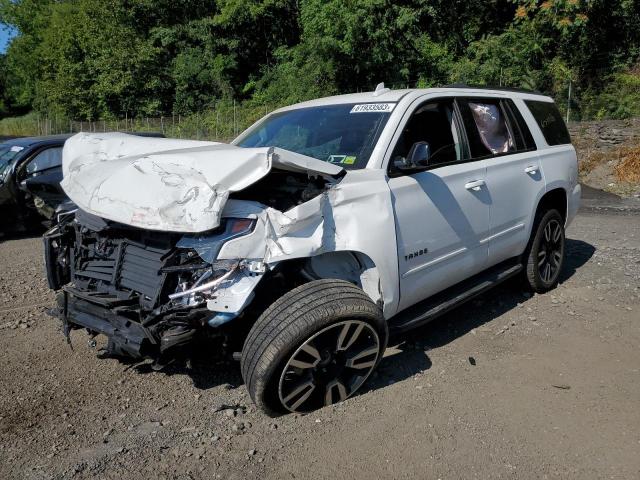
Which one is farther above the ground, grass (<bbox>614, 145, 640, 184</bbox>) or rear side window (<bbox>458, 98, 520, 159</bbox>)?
rear side window (<bbox>458, 98, 520, 159</bbox>)

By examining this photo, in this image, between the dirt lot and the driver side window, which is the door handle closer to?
the driver side window

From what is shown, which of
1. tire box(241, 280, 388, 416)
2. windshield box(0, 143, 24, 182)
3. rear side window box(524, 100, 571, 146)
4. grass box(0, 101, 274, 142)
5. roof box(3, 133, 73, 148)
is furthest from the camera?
grass box(0, 101, 274, 142)

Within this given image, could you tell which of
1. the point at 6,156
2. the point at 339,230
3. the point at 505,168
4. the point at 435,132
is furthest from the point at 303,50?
the point at 339,230

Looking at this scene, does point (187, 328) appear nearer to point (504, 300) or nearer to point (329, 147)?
point (329, 147)

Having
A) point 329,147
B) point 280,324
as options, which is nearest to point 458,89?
point 329,147

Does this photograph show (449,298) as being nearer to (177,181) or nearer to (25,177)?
(177,181)

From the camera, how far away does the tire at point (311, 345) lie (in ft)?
9.68

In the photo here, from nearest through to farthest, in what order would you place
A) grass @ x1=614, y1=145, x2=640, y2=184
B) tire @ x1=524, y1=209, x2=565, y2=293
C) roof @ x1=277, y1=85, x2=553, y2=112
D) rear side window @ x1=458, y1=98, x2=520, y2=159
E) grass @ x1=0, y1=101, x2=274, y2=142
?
roof @ x1=277, y1=85, x2=553, y2=112
rear side window @ x1=458, y1=98, x2=520, y2=159
tire @ x1=524, y1=209, x2=565, y2=293
grass @ x1=614, y1=145, x2=640, y2=184
grass @ x1=0, y1=101, x2=274, y2=142

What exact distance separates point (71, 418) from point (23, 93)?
199 ft

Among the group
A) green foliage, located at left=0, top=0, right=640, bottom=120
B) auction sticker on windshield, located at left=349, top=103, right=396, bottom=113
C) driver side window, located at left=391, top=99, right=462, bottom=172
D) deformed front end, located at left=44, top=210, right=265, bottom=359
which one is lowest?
deformed front end, located at left=44, top=210, right=265, bottom=359

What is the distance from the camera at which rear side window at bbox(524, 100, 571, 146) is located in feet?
17.2

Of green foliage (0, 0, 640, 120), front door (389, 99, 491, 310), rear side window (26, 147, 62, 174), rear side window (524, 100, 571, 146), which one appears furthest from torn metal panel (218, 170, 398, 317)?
green foliage (0, 0, 640, 120)

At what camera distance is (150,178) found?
311 centimetres

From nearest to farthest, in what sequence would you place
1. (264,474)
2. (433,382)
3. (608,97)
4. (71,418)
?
(264,474), (71,418), (433,382), (608,97)
